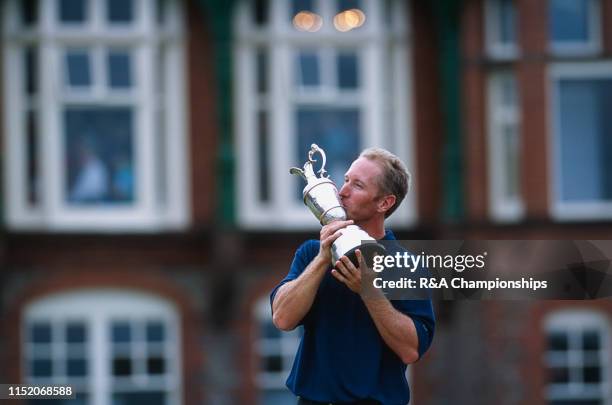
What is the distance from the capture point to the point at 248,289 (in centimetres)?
1547

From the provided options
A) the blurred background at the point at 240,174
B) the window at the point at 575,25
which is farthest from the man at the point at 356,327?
the window at the point at 575,25

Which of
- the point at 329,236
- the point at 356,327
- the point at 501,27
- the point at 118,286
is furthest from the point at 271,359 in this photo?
the point at 329,236

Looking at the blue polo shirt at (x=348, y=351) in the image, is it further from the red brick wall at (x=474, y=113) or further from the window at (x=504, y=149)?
the window at (x=504, y=149)

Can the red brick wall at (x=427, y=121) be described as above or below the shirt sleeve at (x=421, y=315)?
above

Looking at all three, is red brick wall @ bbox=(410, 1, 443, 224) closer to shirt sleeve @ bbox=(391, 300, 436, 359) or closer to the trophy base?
shirt sleeve @ bbox=(391, 300, 436, 359)

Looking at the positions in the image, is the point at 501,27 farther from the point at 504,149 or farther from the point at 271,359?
the point at 271,359

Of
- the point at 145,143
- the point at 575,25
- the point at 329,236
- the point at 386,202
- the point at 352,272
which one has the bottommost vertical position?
the point at 352,272

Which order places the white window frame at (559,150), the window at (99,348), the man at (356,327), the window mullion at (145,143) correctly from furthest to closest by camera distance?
the window mullion at (145,143) → the window at (99,348) → the white window frame at (559,150) → the man at (356,327)

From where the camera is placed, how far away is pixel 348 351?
16.6 feet

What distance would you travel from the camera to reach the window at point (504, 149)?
15.4 meters

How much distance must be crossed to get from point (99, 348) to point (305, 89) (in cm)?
343

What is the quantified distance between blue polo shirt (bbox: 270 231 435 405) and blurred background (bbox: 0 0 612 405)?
10.1 metres

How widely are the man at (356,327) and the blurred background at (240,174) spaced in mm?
10089

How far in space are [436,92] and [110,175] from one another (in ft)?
11.6
